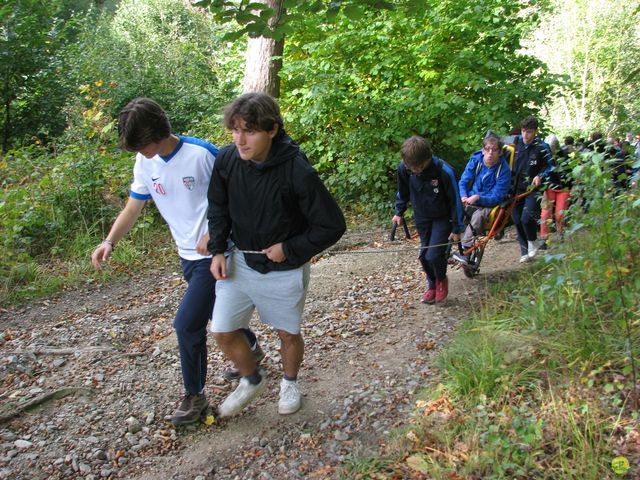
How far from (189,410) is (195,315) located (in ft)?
2.16

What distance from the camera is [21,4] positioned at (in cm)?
998

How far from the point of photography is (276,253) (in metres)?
2.85

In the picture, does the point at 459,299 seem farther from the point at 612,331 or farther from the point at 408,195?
the point at 612,331

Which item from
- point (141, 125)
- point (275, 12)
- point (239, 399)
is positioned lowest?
point (239, 399)

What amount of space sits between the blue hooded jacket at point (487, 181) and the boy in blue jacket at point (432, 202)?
2.74 ft

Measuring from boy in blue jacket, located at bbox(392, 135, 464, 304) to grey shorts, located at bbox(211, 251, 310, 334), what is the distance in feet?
7.01

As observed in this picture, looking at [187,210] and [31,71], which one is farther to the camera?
[31,71]

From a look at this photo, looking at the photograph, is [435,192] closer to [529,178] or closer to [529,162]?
[529,178]

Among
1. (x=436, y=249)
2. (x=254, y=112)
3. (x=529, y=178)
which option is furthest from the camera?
(x=529, y=178)

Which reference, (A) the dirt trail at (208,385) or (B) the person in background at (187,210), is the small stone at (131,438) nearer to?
(A) the dirt trail at (208,385)

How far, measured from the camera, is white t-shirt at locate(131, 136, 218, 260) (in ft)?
10.3

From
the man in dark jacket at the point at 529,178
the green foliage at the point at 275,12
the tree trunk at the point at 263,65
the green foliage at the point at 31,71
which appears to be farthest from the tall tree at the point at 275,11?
the green foliage at the point at 31,71

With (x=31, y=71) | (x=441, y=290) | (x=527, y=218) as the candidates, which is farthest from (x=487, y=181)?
(x=31, y=71)

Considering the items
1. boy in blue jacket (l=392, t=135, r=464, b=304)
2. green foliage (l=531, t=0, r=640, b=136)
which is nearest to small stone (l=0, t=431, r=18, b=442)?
boy in blue jacket (l=392, t=135, r=464, b=304)
